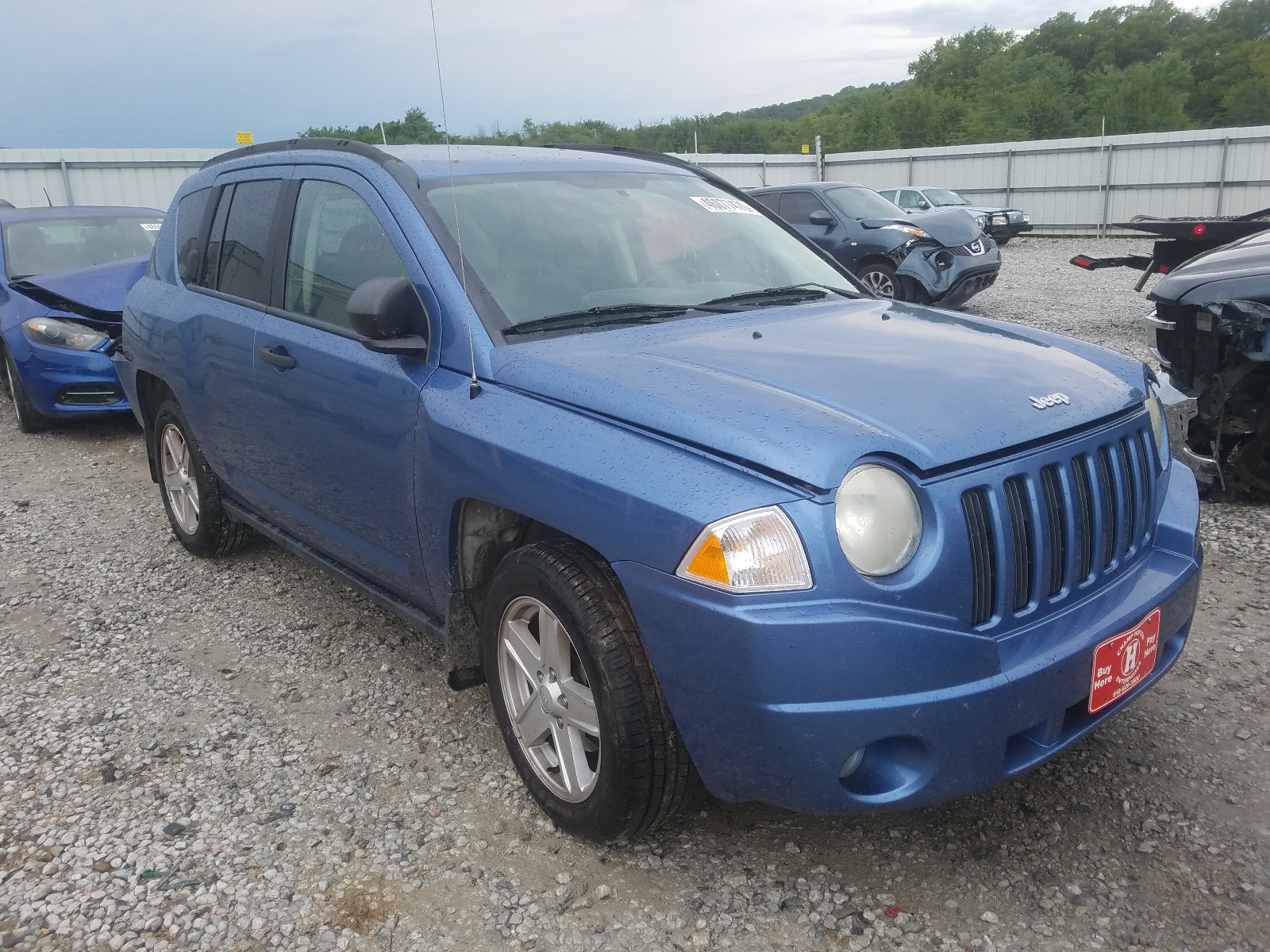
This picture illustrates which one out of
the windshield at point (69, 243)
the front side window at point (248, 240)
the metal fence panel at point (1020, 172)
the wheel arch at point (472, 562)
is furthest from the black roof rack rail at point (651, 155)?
the metal fence panel at point (1020, 172)

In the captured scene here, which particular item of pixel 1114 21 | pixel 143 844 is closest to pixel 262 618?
pixel 143 844

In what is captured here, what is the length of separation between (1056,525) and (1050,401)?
0.33 meters

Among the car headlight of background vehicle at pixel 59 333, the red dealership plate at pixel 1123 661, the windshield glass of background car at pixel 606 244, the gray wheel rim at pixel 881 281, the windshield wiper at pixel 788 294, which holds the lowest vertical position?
the gray wheel rim at pixel 881 281

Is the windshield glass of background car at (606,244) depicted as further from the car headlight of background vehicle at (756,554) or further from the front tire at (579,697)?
the car headlight of background vehicle at (756,554)

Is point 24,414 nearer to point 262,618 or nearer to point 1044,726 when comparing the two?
point 262,618

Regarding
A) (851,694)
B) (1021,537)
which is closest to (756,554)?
(851,694)

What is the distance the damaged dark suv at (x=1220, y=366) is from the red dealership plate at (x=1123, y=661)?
222 centimetres

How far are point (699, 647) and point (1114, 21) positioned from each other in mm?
87539

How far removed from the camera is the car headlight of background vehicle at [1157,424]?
2764 millimetres

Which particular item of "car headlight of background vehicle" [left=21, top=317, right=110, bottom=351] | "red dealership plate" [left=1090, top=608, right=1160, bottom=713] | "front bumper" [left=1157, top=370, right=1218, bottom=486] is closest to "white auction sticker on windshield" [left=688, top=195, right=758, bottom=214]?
"front bumper" [left=1157, top=370, right=1218, bottom=486]

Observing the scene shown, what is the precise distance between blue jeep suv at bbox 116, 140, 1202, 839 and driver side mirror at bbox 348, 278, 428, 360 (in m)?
0.01

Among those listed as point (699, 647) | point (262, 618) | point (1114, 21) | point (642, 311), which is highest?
point (1114, 21)

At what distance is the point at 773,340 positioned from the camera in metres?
2.80

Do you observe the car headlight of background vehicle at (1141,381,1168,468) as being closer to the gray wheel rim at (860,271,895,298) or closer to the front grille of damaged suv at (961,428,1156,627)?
the front grille of damaged suv at (961,428,1156,627)
